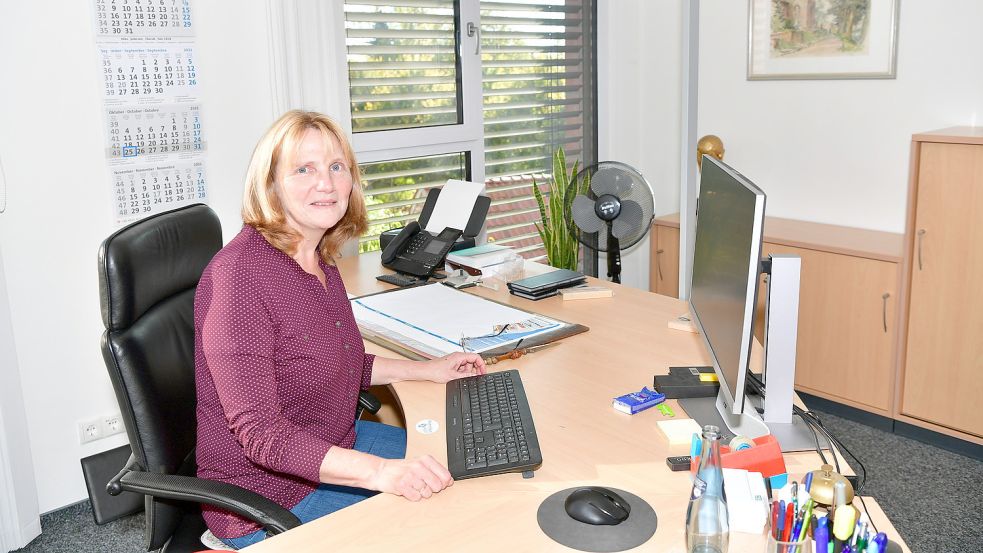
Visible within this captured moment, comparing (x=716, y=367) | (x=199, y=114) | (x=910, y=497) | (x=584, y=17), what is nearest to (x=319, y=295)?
(x=716, y=367)

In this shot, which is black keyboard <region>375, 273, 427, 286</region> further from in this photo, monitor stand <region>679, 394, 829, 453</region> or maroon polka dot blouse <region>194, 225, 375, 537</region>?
monitor stand <region>679, 394, 829, 453</region>

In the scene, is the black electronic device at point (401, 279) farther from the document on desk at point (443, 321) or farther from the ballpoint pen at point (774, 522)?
the ballpoint pen at point (774, 522)

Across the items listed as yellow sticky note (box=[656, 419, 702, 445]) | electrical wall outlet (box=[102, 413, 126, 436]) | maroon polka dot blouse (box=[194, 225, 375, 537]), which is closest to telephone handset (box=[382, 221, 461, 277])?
maroon polka dot blouse (box=[194, 225, 375, 537])

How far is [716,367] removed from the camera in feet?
5.31

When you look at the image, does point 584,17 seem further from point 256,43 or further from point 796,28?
point 256,43

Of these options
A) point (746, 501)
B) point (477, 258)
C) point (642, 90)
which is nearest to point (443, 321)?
point (477, 258)

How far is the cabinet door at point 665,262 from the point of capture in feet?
A: 13.6

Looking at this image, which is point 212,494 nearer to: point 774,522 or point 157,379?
point 157,379

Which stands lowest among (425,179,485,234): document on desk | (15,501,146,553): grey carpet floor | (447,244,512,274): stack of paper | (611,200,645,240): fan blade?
(15,501,146,553): grey carpet floor

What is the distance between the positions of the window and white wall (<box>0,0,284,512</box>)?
670 millimetres

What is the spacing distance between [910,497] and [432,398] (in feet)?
6.08

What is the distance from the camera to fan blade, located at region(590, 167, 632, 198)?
3236 mm

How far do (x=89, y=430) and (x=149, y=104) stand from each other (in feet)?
3.74

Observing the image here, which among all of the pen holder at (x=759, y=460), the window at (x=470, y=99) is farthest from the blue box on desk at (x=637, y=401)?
the window at (x=470, y=99)
